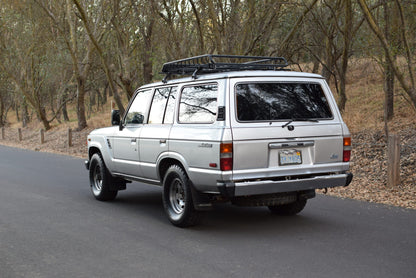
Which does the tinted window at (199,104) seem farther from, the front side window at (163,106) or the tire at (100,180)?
the tire at (100,180)

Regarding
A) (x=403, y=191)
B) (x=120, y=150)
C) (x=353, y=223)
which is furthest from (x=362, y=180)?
(x=120, y=150)

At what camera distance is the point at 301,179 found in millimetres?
6258

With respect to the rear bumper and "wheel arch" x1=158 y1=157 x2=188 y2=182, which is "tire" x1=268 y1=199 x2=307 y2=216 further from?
"wheel arch" x1=158 y1=157 x2=188 y2=182

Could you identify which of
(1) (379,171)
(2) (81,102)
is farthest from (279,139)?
Answer: (2) (81,102)

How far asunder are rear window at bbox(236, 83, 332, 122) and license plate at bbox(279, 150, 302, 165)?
460 mm

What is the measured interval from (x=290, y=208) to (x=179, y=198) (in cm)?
176

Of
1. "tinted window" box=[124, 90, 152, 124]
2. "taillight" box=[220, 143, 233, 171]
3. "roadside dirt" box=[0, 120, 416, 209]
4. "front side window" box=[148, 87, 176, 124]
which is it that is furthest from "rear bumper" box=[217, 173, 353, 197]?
"tinted window" box=[124, 90, 152, 124]

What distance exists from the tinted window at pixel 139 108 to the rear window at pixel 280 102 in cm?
215

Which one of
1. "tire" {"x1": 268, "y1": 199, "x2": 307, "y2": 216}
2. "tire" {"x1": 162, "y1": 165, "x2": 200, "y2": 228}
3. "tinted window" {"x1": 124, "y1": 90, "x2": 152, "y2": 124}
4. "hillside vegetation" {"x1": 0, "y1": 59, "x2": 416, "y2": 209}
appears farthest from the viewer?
"hillside vegetation" {"x1": 0, "y1": 59, "x2": 416, "y2": 209}

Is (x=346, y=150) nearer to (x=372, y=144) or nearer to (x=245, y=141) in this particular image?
(x=245, y=141)

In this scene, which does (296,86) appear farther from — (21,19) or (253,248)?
(21,19)

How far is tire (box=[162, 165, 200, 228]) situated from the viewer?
648 cm

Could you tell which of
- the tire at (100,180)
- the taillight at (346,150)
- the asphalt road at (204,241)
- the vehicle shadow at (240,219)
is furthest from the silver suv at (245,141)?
the tire at (100,180)

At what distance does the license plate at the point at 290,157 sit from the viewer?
6.16 m
